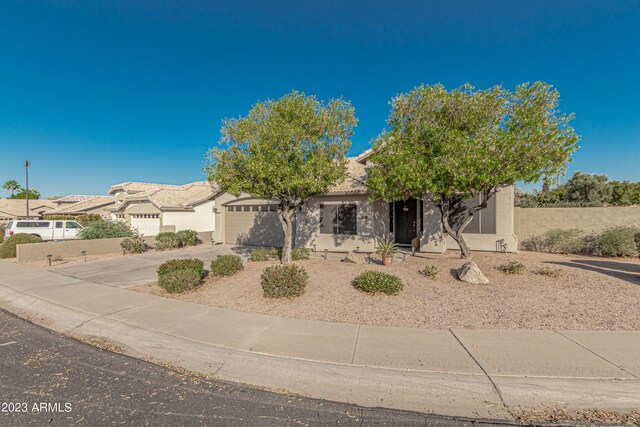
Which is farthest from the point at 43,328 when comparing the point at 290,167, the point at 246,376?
the point at 290,167

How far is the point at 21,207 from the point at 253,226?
41.1 meters

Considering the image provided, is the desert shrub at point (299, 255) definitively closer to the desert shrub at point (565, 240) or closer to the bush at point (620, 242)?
the desert shrub at point (565, 240)

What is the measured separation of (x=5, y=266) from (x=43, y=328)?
10.3m

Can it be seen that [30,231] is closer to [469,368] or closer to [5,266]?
[5,266]

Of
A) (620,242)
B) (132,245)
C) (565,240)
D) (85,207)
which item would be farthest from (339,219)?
(85,207)

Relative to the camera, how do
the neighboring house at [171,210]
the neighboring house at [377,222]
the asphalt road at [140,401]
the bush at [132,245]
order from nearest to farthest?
the asphalt road at [140,401], the neighboring house at [377,222], the bush at [132,245], the neighboring house at [171,210]

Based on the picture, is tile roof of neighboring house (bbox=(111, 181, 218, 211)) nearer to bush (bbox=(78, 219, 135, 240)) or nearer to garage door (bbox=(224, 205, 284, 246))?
garage door (bbox=(224, 205, 284, 246))

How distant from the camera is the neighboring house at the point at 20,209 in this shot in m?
35.2

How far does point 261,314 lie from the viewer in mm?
6414

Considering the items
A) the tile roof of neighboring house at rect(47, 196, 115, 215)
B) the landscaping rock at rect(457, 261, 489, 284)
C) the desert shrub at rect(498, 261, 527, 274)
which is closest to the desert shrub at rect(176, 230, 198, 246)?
the landscaping rock at rect(457, 261, 489, 284)

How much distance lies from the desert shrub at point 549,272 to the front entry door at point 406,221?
6070 millimetres

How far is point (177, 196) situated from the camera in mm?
24484

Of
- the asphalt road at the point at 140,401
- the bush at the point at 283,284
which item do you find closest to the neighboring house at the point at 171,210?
the bush at the point at 283,284

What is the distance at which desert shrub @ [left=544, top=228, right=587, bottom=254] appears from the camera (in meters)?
12.5
